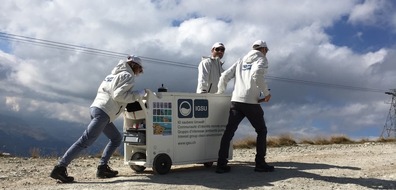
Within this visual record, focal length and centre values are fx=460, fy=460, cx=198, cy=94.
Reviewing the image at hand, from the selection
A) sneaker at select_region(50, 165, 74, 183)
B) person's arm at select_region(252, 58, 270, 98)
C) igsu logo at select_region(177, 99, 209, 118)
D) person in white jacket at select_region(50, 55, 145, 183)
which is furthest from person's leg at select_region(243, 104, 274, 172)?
sneaker at select_region(50, 165, 74, 183)

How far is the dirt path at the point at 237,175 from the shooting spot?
7.10 metres

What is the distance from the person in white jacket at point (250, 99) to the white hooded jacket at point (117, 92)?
6.13 ft

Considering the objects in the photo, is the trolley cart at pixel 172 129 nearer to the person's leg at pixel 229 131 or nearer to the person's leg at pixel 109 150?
the person's leg at pixel 109 150

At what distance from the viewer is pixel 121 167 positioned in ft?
30.9

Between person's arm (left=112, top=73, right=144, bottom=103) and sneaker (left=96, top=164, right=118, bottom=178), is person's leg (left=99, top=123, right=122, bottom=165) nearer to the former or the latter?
sneaker (left=96, top=164, right=118, bottom=178)

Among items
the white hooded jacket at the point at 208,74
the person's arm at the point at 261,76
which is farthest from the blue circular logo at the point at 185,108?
the person's arm at the point at 261,76

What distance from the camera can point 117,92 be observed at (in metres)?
7.22

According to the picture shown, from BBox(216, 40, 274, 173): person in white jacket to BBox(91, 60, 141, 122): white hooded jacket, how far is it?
6.13ft

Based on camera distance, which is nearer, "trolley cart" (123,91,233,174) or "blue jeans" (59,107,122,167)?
"blue jeans" (59,107,122,167)

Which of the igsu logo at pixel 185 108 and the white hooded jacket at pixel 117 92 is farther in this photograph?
the igsu logo at pixel 185 108

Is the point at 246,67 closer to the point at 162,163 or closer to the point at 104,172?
the point at 162,163

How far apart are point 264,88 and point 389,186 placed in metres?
2.54

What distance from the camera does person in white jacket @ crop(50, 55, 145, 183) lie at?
23.9 feet

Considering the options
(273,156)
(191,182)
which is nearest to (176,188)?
(191,182)
